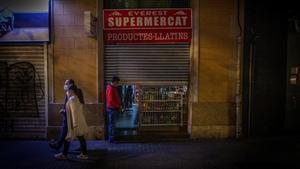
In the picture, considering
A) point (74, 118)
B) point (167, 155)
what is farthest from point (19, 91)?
point (167, 155)

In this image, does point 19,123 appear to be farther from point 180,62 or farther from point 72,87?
point 180,62

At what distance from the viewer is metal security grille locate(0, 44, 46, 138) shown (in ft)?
31.3

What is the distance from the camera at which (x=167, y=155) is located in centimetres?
797

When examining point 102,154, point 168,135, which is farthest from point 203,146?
point 102,154

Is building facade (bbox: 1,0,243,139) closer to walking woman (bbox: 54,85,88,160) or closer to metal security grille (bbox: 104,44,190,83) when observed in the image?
metal security grille (bbox: 104,44,190,83)

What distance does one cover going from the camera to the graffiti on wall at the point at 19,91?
9.58 metres

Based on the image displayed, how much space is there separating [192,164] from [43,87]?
4.99m

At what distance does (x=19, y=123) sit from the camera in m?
9.64

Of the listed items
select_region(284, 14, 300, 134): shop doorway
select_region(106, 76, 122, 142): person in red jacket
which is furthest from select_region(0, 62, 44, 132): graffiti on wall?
select_region(284, 14, 300, 134): shop doorway

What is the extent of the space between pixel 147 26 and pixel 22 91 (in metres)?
4.13

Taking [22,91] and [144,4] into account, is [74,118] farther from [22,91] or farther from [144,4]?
[144,4]

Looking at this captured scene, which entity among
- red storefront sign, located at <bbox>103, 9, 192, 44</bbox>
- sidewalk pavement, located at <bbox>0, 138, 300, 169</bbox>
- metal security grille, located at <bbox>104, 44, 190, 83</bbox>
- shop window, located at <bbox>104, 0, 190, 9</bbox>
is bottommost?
sidewalk pavement, located at <bbox>0, 138, 300, 169</bbox>

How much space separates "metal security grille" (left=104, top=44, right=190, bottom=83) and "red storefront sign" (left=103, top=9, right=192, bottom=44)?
215mm

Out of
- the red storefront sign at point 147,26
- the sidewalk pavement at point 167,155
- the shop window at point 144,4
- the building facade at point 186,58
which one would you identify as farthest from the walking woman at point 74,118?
the shop window at point 144,4
